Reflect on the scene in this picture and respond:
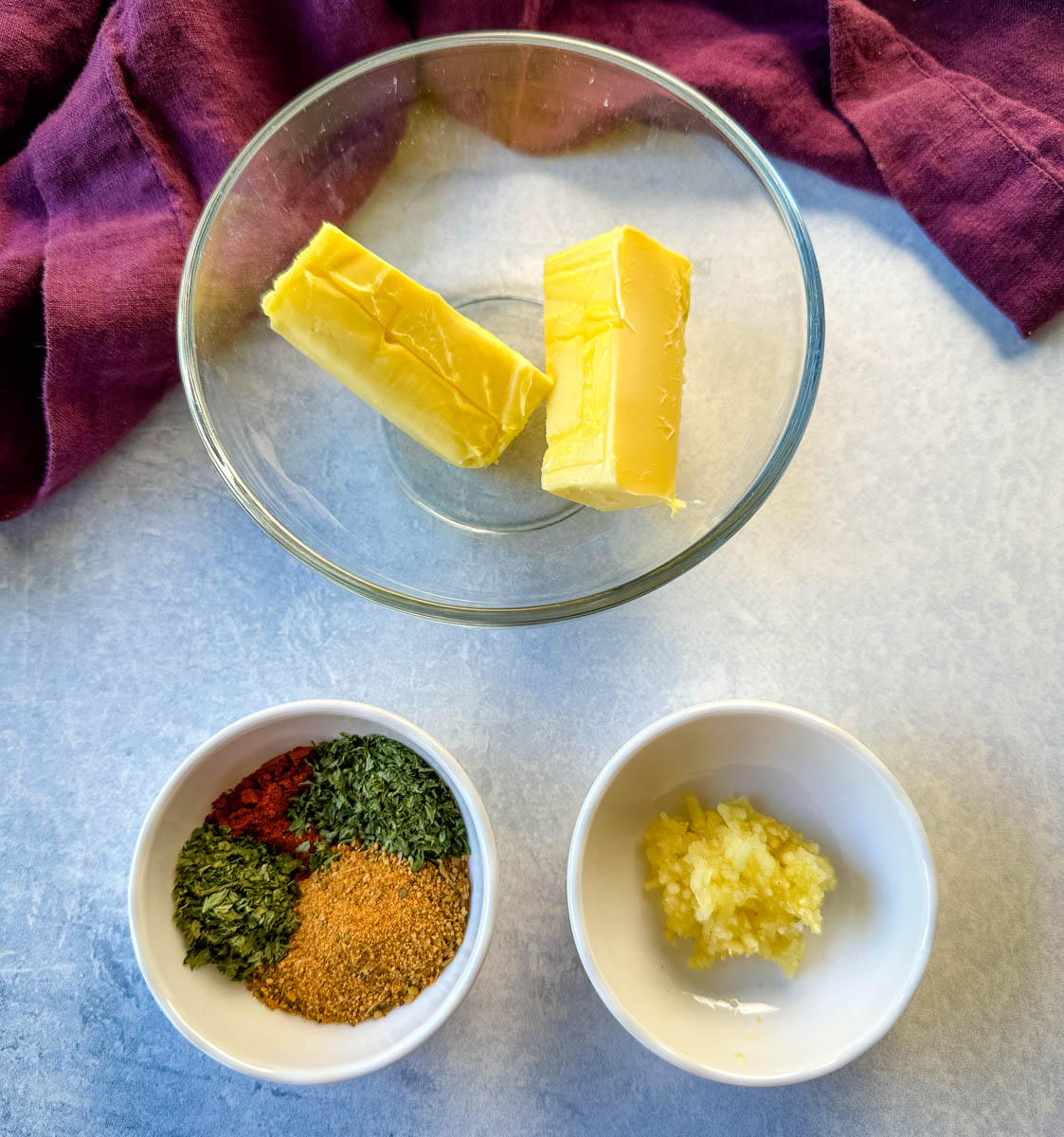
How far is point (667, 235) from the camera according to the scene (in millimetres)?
1363

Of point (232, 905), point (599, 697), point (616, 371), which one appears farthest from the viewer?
point (599, 697)

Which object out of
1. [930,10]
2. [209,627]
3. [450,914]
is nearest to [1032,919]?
[450,914]

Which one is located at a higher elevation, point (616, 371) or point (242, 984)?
point (616, 371)

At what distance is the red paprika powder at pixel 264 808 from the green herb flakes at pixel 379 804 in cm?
1

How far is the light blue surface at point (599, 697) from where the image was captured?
4.25 feet

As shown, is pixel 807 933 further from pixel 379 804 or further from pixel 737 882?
pixel 379 804

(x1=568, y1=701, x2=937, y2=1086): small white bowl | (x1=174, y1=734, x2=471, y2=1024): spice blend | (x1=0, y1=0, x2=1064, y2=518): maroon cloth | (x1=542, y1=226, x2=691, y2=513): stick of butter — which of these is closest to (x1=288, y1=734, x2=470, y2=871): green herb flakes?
(x1=174, y1=734, x2=471, y2=1024): spice blend

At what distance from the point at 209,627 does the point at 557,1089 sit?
33.1 inches

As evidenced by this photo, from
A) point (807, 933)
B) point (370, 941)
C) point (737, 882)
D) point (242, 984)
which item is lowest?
point (242, 984)

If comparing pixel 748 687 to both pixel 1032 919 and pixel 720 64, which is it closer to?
pixel 1032 919

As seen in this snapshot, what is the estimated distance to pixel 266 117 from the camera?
1.35 metres

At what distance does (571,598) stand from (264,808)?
518mm

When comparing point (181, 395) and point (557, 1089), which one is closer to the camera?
point (557, 1089)

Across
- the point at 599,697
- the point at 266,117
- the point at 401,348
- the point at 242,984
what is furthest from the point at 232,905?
the point at 266,117
